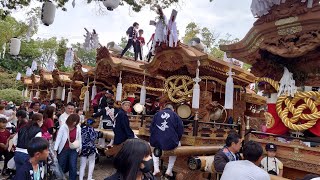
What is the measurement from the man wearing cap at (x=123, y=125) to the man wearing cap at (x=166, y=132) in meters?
0.59

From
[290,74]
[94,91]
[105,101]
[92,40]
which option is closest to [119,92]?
[105,101]

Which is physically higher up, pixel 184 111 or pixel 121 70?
pixel 121 70

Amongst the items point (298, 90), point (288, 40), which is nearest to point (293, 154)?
point (298, 90)

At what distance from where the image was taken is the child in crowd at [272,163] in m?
4.96

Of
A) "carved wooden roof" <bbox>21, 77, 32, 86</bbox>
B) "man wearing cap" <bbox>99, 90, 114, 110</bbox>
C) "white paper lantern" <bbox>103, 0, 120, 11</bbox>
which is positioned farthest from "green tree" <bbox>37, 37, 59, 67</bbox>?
"white paper lantern" <bbox>103, 0, 120, 11</bbox>

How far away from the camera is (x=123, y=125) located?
6793 millimetres

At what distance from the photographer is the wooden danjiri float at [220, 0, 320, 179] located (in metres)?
5.18

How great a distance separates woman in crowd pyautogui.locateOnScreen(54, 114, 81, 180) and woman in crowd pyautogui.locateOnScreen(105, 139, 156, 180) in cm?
386

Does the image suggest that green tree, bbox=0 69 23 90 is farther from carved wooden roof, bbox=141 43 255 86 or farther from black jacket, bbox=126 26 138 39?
carved wooden roof, bbox=141 43 255 86

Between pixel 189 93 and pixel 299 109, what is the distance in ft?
13.4

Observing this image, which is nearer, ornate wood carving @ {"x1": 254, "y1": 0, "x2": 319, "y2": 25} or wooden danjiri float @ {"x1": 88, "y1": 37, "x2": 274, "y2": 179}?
ornate wood carving @ {"x1": 254, "y1": 0, "x2": 319, "y2": 25}

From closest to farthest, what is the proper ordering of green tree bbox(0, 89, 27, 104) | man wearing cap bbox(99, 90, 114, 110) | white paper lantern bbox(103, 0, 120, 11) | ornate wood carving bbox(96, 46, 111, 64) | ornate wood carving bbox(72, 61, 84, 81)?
1. white paper lantern bbox(103, 0, 120, 11)
2. man wearing cap bbox(99, 90, 114, 110)
3. ornate wood carving bbox(96, 46, 111, 64)
4. ornate wood carving bbox(72, 61, 84, 81)
5. green tree bbox(0, 89, 27, 104)

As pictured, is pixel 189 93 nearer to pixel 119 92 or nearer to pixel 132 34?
pixel 119 92

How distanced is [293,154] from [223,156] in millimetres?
1714
